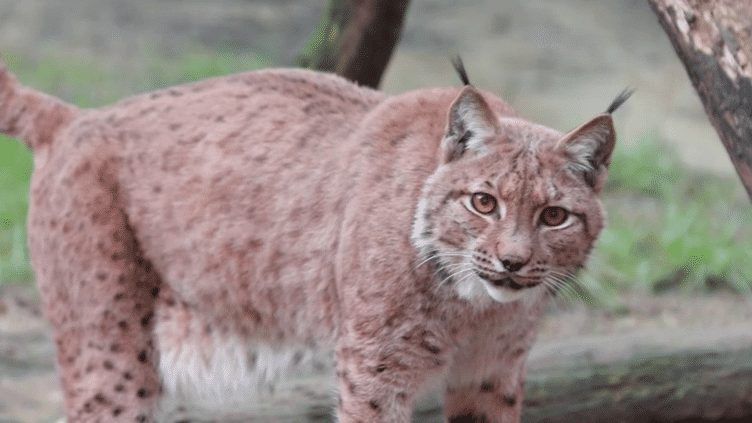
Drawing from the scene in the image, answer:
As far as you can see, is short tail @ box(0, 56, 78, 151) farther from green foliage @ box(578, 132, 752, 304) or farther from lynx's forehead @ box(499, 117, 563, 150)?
green foliage @ box(578, 132, 752, 304)

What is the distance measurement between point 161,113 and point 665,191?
18.0 feet

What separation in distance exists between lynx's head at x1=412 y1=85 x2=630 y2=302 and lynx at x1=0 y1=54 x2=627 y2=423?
0.4 inches

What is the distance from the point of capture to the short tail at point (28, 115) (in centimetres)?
392

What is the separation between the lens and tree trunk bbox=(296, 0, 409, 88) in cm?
505

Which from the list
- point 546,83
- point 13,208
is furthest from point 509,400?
point 546,83

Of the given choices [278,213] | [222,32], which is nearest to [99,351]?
[278,213]

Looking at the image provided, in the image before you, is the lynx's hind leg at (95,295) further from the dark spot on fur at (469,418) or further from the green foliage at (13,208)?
the green foliage at (13,208)

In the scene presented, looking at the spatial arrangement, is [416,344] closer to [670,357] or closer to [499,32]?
[670,357]

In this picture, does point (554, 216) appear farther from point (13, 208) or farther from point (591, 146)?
point (13, 208)

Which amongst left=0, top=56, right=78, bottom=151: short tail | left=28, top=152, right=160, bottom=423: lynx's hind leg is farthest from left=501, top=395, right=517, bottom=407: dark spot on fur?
left=0, top=56, right=78, bottom=151: short tail

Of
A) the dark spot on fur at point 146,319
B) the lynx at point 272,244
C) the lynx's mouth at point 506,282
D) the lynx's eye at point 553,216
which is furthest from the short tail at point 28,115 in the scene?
the lynx's eye at point 553,216

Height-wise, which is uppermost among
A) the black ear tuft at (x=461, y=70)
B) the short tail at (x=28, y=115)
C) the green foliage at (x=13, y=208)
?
the black ear tuft at (x=461, y=70)

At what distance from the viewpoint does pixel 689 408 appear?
462cm

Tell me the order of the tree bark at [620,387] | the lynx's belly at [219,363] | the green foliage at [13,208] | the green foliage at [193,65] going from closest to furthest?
the lynx's belly at [219,363] → the tree bark at [620,387] → the green foliage at [13,208] → the green foliage at [193,65]
